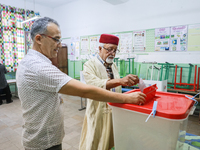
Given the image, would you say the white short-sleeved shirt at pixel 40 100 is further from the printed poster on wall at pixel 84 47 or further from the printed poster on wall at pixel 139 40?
the printed poster on wall at pixel 84 47

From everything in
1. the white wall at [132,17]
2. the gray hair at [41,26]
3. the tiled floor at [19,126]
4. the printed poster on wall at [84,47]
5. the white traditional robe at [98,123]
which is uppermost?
the white wall at [132,17]

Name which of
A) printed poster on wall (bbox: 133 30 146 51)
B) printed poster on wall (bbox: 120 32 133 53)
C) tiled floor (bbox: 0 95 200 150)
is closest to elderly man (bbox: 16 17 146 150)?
tiled floor (bbox: 0 95 200 150)

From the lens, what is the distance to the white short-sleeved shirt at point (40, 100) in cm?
82

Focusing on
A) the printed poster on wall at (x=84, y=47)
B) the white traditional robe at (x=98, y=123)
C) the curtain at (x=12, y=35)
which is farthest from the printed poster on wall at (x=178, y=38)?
the curtain at (x=12, y=35)

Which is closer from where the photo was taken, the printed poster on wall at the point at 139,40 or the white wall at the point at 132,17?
the white wall at the point at 132,17

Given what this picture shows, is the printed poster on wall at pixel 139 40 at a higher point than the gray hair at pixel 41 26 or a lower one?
higher

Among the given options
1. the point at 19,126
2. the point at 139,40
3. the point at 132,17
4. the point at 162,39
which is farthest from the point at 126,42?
the point at 19,126

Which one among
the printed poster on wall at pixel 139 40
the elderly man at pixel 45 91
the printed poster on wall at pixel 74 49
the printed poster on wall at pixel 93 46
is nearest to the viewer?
the elderly man at pixel 45 91

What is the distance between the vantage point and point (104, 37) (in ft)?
5.39

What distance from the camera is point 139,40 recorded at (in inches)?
175

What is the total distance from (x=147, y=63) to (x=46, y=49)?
3.78m

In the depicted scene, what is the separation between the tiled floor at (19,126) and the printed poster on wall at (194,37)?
5.50 feet

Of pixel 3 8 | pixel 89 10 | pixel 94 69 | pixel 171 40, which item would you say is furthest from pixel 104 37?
pixel 3 8

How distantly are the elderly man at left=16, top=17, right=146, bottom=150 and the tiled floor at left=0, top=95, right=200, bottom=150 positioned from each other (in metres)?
1.66
